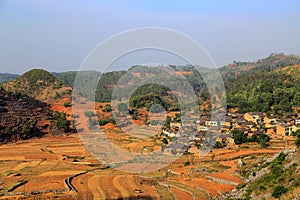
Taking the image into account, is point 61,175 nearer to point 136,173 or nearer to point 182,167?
point 136,173

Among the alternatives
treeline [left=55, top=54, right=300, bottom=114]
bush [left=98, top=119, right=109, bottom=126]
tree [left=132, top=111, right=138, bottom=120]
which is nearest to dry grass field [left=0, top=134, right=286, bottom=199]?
treeline [left=55, top=54, right=300, bottom=114]

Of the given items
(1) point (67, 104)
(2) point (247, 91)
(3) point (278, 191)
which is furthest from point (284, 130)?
(1) point (67, 104)

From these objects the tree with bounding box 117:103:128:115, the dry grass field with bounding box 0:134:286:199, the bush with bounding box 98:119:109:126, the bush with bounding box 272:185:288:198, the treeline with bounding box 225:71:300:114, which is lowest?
the dry grass field with bounding box 0:134:286:199

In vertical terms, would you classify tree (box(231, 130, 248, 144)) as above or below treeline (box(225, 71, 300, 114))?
Answer: below

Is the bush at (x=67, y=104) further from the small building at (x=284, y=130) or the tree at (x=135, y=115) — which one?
the small building at (x=284, y=130)

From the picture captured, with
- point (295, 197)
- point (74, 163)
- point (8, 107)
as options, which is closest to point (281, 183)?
point (295, 197)

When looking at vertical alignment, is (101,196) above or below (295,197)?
below

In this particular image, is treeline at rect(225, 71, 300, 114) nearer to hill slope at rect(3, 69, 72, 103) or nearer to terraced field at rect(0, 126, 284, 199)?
terraced field at rect(0, 126, 284, 199)
